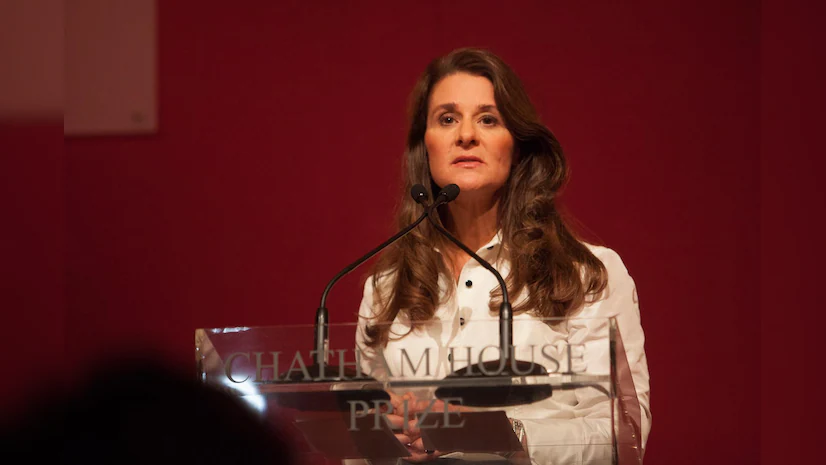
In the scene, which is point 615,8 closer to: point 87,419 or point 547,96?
point 547,96

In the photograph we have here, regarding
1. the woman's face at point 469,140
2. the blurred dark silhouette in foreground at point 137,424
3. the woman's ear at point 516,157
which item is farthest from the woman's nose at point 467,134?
the blurred dark silhouette in foreground at point 137,424

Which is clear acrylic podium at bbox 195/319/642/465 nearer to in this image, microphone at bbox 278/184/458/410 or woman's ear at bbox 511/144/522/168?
microphone at bbox 278/184/458/410

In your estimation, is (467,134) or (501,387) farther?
(467,134)

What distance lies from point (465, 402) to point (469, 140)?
102cm

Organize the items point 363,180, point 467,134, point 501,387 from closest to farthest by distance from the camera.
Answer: point 501,387 < point 467,134 < point 363,180

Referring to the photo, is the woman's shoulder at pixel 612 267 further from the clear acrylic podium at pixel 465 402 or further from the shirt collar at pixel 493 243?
the clear acrylic podium at pixel 465 402

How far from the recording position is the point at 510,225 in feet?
7.63

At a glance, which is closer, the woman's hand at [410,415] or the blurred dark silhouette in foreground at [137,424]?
the blurred dark silhouette in foreground at [137,424]

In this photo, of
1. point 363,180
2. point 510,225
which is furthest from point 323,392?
point 363,180

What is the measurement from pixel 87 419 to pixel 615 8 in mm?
2683

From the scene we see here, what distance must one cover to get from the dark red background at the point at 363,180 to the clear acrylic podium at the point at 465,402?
1533 millimetres

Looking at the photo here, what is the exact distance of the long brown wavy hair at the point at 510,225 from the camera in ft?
7.10

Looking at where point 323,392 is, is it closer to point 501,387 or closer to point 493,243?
point 501,387

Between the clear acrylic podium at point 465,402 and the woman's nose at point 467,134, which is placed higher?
the woman's nose at point 467,134
